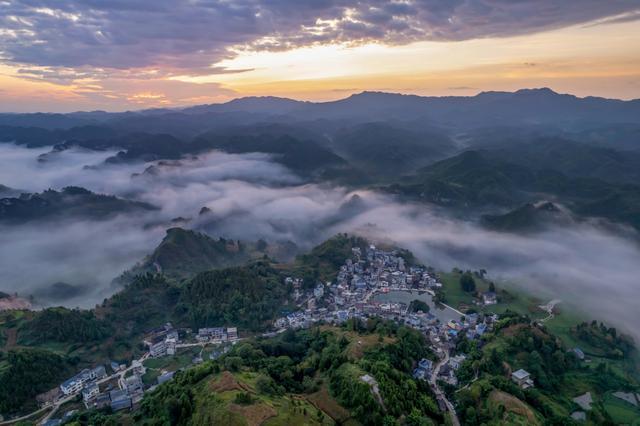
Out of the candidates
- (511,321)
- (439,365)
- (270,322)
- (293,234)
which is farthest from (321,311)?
(293,234)

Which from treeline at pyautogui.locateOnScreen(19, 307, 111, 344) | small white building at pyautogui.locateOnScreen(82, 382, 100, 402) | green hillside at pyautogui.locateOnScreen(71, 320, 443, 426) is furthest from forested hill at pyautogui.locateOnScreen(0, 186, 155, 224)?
green hillside at pyautogui.locateOnScreen(71, 320, 443, 426)

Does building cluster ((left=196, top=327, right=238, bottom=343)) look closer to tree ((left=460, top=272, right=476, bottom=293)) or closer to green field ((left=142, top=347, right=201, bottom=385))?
green field ((left=142, top=347, right=201, bottom=385))

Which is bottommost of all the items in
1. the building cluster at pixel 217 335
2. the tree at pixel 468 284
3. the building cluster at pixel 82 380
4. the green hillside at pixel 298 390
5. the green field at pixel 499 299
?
the green field at pixel 499 299

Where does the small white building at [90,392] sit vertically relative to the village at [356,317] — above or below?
above

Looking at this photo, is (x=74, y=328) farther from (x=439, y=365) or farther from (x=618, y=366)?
(x=618, y=366)

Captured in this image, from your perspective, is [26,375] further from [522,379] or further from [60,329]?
[522,379]

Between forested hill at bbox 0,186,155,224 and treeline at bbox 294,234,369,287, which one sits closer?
treeline at bbox 294,234,369,287

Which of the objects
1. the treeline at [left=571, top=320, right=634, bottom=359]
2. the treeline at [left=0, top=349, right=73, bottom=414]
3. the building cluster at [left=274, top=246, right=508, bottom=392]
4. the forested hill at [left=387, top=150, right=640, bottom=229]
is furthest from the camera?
the forested hill at [left=387, top=150, right=640, bottom=229]

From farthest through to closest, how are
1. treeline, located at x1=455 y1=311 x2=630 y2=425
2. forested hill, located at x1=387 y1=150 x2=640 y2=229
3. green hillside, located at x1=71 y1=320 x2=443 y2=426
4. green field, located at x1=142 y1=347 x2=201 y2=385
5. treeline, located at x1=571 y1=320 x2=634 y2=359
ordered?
forested hill, located at x1=387 y1=150 x2=640 y2=229 < treeline, located at x1=571 y1=320 x2=634 y2=359 < green field, located at x1=142 y1=347 x2=201 y2=385 < treeline, located at x1=455 y1=311 x2=630 y2=425 < green hillside, located at x1=71 y1=320 x2=443 y2=426

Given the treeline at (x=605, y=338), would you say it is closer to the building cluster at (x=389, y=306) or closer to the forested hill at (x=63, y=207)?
the building cluster at (x=389, y=306)

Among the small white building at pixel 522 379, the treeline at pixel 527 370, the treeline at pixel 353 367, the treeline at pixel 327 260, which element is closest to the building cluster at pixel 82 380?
the treeline at pixel 353 367
